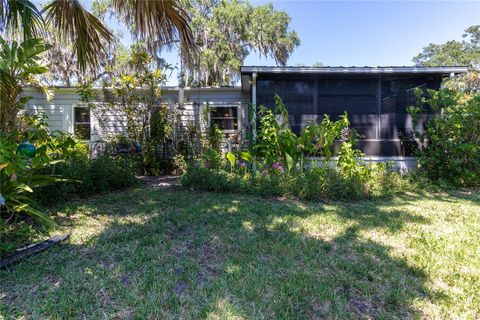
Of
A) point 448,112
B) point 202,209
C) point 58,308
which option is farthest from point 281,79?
point 58,308

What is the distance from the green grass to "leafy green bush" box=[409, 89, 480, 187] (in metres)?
2.28

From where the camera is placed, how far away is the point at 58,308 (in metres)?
1.83

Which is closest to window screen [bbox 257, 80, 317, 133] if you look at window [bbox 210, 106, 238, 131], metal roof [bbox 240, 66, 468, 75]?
metal roof [bbox 240, 66, 468, 75]

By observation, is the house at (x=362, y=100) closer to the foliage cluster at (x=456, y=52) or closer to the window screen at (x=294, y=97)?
the window screen at (x=294, y=97)

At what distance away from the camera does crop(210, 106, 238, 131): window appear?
30.0 feet

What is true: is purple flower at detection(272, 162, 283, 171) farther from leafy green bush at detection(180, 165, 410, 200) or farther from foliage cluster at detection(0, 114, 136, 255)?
foliage cluster at detection(0, 114, 136, 255)

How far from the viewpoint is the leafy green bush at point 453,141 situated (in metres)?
5.81

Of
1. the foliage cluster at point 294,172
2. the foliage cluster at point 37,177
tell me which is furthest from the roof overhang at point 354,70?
the foliage cluster at point 37,177

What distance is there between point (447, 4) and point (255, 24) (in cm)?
1072

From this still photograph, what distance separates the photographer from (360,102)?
7121mm

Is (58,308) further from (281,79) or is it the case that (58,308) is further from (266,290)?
(281,79)

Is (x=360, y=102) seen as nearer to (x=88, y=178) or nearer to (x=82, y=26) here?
(x=82, y=26)

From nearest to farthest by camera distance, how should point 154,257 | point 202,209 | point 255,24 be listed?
point 154,257, point 202,209, point 255,24

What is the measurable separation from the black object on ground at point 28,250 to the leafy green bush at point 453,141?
648 cm
